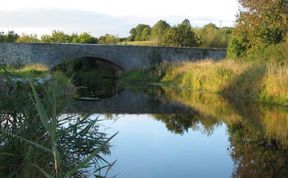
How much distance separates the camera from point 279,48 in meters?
23.6

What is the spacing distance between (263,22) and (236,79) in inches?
164

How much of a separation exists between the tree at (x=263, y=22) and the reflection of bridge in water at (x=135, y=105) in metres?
Result: 6.13

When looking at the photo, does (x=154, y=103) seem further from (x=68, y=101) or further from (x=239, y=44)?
(x=68, y=101)

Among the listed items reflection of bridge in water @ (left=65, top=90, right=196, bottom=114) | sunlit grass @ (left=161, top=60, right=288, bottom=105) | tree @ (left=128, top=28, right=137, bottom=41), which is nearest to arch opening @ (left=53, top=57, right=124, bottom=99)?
sunlit grass @ (left=161, top=60, right=288, bottom=105)

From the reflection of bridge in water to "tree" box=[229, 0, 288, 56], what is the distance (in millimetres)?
6132

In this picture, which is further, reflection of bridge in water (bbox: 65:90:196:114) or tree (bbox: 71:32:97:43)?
tree (bbox: 71:32:97:43)

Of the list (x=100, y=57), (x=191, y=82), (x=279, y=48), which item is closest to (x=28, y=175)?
(x=279, y=48)

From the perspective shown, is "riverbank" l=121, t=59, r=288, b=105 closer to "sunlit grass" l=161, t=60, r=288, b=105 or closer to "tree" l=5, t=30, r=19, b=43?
"sunlit grass" l=161, t=60, r=288, b=105

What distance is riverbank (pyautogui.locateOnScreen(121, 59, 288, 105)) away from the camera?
2022 cm

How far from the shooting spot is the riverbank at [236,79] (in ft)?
66.3

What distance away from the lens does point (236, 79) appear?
2319cm

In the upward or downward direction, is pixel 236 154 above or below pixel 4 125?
below

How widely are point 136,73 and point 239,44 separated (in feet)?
32.4

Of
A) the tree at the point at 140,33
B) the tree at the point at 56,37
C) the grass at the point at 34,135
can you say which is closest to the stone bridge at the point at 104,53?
the tree at the point at 56,37
